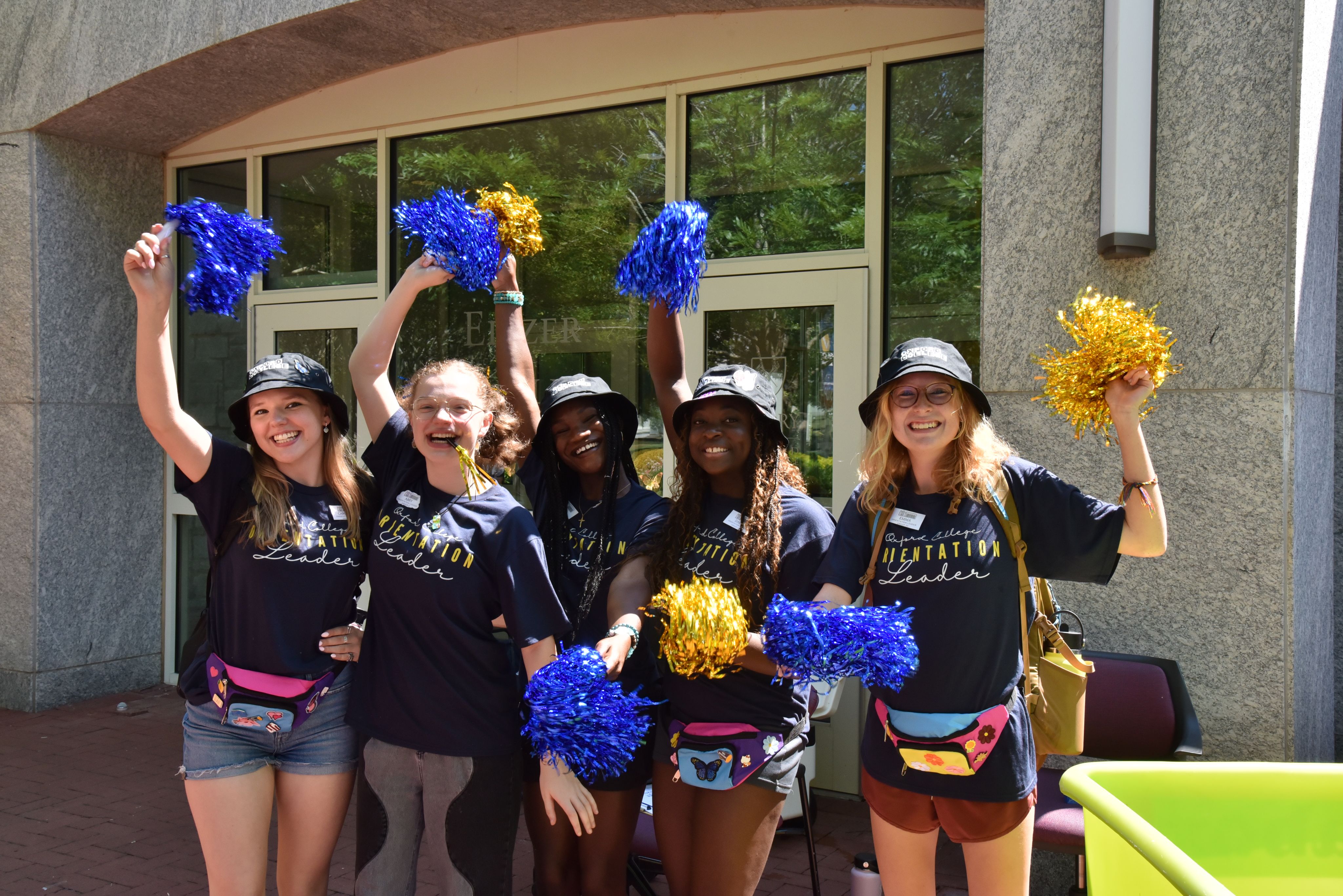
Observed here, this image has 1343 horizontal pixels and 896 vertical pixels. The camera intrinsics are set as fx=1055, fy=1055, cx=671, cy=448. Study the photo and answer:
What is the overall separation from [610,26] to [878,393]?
3.68m

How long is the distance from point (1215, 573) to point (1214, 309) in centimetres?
81

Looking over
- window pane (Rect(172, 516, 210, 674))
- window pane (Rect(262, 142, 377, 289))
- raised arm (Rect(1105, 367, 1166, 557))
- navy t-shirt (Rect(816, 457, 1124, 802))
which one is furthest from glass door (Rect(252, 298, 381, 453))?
raised arm (Rect(1105, 367, 1166, 557))

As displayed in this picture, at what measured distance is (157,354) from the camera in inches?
98.0

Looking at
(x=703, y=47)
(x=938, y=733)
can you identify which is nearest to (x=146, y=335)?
(x=938, y=733)

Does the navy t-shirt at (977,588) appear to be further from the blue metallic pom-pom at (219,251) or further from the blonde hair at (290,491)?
the blue metallic pom-pom at (219,251)

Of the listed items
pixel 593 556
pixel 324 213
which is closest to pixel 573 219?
pixel 324 213

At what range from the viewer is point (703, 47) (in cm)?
519

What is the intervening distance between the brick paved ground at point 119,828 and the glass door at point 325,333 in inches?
82.5

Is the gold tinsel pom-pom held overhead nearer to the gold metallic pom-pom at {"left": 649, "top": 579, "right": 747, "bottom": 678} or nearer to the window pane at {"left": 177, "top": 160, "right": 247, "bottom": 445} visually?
the gold metallic pom-pom at {"left": 649, "top": 579, "right": 747, "bottom": 678}

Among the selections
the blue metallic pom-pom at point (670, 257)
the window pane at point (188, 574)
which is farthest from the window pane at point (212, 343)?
the blue metallic pom-pom at point (670, 257)

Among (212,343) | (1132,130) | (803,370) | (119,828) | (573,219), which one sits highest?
(573,219)

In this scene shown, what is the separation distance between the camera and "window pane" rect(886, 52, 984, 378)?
4.65 m

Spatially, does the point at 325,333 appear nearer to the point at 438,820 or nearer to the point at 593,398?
the point at 593,398

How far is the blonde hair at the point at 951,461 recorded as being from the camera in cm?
237
